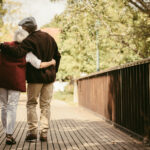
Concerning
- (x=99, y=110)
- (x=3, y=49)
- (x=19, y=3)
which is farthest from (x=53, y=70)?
(x=19, y=3)

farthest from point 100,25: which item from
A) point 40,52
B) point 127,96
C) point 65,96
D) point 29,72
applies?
point 65,96

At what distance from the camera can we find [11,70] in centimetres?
506

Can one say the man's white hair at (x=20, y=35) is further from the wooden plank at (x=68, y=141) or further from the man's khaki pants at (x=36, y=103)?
the wooden plank at (x=68, y=141)

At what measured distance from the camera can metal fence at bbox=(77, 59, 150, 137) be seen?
18.8 ft

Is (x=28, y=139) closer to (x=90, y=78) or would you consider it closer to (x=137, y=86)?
(x=137, y=86)

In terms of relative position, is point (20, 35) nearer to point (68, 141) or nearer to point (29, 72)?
point (29, 72)

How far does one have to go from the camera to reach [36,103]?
549 cm

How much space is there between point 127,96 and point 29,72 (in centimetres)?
248

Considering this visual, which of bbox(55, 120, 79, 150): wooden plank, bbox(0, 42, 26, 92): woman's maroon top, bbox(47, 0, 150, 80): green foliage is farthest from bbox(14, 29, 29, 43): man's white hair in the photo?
bbox(47, 0, 150, 80): green foliage

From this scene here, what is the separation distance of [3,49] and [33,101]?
1.02m

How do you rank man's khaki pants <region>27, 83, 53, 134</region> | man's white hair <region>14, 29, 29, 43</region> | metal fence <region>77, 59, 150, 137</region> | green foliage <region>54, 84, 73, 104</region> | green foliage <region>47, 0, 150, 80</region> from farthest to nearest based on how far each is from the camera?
green foliage <region>54, 84, 73, 104</region> < green foliage <region>47, 0, 150, 80</region> < metal fence <region>77, 59, 150, 137</region> < man's khaki pants <region>27, 83, 53, 134</region> < man's white hair <region>14, 29, 29, 43</region>

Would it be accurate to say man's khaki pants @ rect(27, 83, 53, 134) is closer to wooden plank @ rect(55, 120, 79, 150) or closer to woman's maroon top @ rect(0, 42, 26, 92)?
woman's maroon top @ rect(0, 42, 26, 92)

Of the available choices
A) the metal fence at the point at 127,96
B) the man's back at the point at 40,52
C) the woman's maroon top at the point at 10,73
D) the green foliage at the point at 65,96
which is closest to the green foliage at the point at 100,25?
the metal fence at the point at 127,96

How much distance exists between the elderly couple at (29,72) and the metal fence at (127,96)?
154 cm
